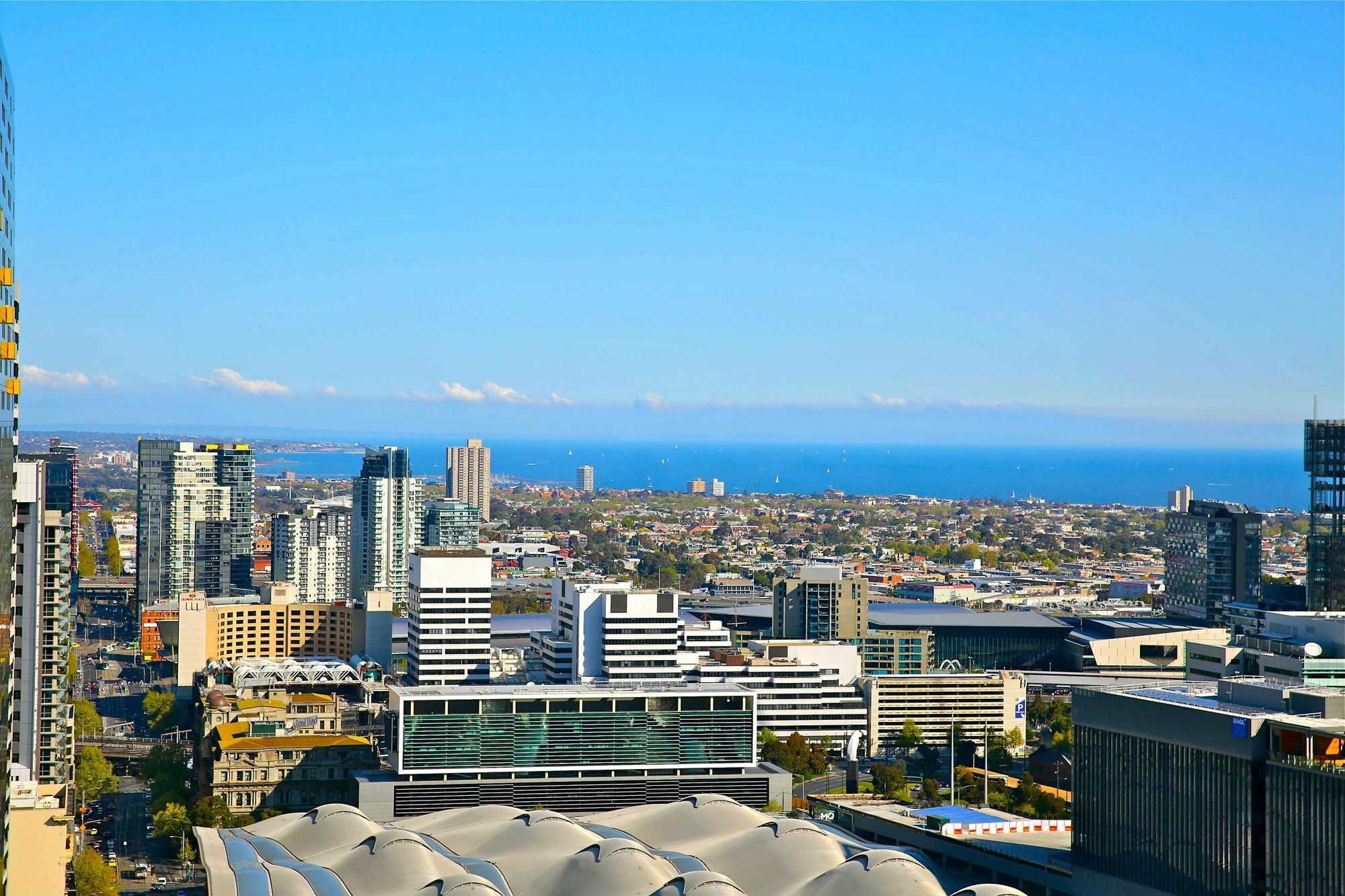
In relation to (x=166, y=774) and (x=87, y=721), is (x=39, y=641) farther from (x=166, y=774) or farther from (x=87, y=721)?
(x=87, y=721)

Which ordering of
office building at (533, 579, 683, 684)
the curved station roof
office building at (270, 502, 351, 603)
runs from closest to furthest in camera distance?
the curved station roof
office building at (533, 579, 683, 684)
office building at (270, 502, 351, 603)

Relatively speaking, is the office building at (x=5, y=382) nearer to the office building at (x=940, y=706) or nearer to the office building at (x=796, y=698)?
the office building at (x=796, y=698)

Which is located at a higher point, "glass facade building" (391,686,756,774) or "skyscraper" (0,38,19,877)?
"skyscraper" (0,38,19,877)

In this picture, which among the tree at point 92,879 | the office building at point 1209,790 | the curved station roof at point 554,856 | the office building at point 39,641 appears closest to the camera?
Result: the office building at point 1209,790

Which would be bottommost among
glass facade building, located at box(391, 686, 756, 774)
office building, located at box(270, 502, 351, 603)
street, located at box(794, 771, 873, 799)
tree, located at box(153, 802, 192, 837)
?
street, located at box(794, 771, 873, 799)

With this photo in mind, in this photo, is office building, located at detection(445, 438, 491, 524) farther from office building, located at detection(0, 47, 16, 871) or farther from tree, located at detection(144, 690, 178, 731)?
Answer: office building, located at detection(0, 47, 16, 871)

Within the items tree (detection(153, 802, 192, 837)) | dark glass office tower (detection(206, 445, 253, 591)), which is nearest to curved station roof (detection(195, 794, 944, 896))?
tree (detection(153, 802, 192, 837))

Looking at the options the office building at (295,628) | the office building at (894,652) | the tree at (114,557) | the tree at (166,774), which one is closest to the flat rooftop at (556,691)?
the tree at (166,774)
